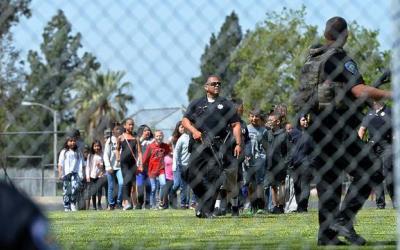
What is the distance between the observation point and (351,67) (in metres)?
8.59

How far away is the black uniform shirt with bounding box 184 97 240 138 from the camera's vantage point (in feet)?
40.8

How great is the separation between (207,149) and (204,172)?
336mm

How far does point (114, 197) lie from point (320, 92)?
12751mm

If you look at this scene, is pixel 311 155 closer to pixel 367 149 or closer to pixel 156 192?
pixel 367 149

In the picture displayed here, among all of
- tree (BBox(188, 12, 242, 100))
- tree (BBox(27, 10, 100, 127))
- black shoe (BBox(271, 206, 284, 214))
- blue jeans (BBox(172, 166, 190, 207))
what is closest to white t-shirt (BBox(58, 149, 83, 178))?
blue jeans (BBox(172, 166, 190, 207))

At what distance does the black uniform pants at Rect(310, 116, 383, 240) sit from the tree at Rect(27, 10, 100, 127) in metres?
3.86

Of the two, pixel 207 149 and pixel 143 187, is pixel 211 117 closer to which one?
pixel 207 149

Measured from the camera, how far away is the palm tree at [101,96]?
5.35 m

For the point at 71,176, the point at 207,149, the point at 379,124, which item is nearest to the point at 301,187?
the point at 379,124

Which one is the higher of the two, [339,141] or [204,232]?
[339,141]

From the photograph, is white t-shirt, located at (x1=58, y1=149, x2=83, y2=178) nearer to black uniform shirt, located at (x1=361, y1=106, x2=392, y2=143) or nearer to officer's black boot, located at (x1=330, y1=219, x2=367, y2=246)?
black uniform shirt, located at (x1=361, y1=106, x2=392, y2=143)

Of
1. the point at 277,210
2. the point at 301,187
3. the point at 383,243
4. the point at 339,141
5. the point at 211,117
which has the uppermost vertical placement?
the point at 211,117

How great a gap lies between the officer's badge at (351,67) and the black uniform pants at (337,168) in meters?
0.47

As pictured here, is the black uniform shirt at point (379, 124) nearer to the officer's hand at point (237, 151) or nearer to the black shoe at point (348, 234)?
the officer's hand at point (237, 151)
